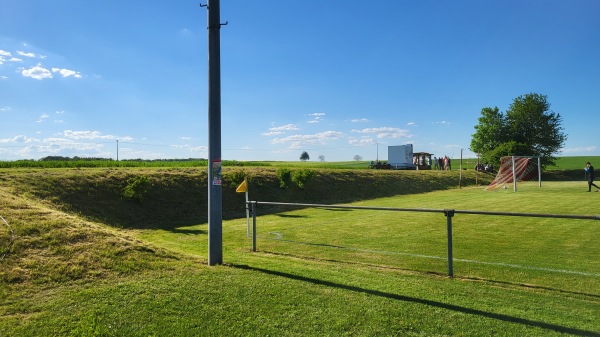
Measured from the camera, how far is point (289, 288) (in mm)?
5543

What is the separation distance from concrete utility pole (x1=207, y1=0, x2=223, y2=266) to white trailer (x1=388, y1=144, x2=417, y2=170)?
5001 cm

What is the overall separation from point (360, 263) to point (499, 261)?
2822 mm

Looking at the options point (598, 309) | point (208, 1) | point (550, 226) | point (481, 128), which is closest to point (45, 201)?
point (208, 1)

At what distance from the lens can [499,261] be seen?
7938 mm

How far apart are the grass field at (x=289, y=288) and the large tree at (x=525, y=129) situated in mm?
54998

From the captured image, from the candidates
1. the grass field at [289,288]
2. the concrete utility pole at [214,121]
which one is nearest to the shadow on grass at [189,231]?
the grass field at [289,288]

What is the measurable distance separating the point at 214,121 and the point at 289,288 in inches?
140

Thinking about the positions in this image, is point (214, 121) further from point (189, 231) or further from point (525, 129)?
point (525, 129)

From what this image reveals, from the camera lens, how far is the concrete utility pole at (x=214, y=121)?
7375 mm

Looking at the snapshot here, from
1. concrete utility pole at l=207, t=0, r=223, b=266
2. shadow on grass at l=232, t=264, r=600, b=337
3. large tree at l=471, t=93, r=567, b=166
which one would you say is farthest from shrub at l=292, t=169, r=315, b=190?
large tree at l=471, t=93, r=567, b=166

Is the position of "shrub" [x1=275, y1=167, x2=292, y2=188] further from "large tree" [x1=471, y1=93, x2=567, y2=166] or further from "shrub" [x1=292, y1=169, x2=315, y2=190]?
"large tree" [x1=471, y1=93, x2=567, y2=166]

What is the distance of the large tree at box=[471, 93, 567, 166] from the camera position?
194 ft

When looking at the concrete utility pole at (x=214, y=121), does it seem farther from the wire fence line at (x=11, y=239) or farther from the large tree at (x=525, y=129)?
the large tree at (x=525, y=129)

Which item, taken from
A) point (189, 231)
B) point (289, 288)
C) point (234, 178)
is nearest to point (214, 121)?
point (289, 288)
